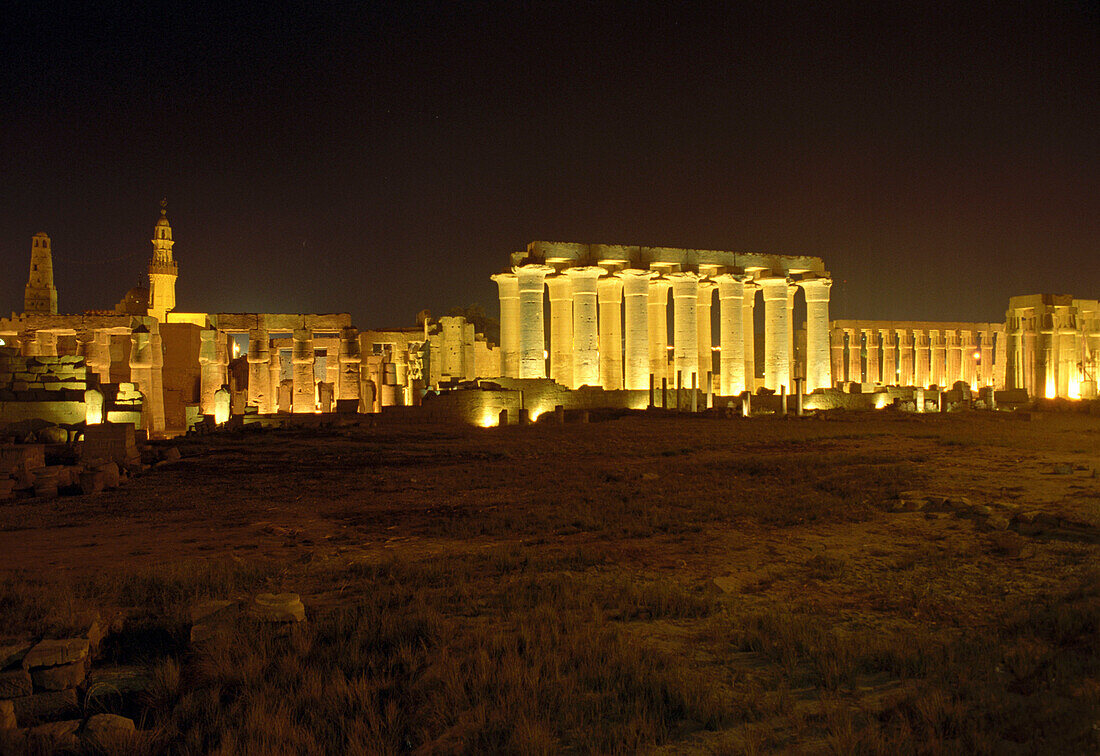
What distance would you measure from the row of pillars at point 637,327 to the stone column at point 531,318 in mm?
50

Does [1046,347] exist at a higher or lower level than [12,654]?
higher

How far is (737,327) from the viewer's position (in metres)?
39.9

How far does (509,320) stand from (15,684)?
33.3 meters

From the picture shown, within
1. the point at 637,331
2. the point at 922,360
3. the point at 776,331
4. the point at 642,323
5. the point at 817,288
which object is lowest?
the point at 922,360

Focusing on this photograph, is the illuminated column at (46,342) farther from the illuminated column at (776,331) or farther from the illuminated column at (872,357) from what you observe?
the illuminated column at (872,357)

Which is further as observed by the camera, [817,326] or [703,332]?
[703,332]

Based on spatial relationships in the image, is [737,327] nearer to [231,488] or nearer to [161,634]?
[231,488]

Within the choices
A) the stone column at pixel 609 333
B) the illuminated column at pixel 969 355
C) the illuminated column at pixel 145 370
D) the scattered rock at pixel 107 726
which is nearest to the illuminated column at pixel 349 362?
the illuminated column at pixel 145 370

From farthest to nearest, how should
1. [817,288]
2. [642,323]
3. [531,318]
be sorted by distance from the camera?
[817,288], [642,323], [531,318]

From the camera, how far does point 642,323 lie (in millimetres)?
36938


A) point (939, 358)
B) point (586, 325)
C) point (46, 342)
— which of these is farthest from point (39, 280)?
point (939, 358)

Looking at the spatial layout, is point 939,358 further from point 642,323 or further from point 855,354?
point 642,323

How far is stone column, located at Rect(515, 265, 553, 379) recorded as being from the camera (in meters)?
34.7

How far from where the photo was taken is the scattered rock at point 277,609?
572cm
